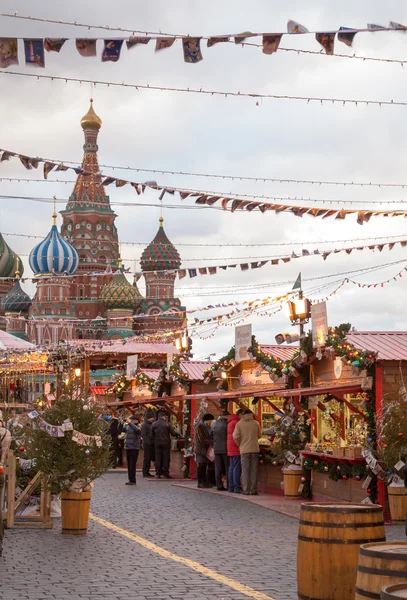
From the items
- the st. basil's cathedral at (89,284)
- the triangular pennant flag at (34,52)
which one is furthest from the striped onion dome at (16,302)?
the triangular pennant flag at (34,52)

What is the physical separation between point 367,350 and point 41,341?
73512 mm

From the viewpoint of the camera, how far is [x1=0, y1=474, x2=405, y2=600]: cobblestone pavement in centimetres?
871

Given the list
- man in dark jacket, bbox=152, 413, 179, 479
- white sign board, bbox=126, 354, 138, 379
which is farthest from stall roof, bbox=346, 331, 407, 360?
white sign board, bbox=126, 354, 138, 379

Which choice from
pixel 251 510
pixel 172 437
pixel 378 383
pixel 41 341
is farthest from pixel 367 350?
pixel 41 341

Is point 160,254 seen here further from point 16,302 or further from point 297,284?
point 297,284

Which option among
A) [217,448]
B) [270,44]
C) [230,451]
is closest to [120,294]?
[217,448]

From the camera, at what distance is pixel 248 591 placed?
870cm

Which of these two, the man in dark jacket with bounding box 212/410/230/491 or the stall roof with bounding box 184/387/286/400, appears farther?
the man in dark jacket with bounding box 212/410/230/491

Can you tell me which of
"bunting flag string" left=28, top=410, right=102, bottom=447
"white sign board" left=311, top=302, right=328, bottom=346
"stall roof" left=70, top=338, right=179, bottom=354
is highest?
"stall roof" left=70, top=338, right=179, bottom=354

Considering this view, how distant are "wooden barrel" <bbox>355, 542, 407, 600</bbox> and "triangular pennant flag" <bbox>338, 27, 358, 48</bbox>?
4.81m

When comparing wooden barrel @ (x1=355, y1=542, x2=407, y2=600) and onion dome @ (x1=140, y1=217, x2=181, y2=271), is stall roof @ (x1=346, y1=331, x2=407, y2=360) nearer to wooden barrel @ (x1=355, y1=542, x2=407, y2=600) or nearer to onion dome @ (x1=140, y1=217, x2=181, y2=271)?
wooden barrel @ (x1=355, y1=542, x2=407, y2=600)

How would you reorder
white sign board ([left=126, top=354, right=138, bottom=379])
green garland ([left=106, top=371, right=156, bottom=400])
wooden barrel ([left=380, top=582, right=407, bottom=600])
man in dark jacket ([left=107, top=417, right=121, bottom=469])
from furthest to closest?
white sign board ([left=126, top=354, right=138, bottom=379]) < green garland ([left=106, top=371, right=156, bottom=400]) < man in dark jacket ([left=107, top=417, right=121, bottom=469]) < wooden barrel ([left=380, top=582, right=407, bottom=600])

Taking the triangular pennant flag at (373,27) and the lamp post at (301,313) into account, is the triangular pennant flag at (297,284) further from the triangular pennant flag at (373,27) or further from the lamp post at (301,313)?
the triangular pennant flag at (373,27)

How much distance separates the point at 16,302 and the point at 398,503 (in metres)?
83.9
